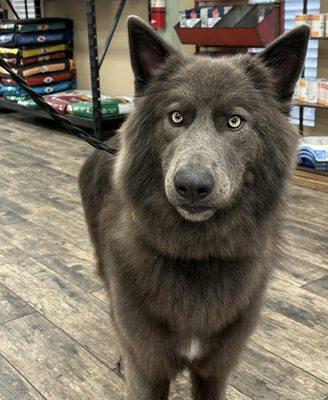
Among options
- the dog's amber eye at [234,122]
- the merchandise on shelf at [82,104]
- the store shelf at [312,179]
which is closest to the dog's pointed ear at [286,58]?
the dog's amber eye at [234,122]

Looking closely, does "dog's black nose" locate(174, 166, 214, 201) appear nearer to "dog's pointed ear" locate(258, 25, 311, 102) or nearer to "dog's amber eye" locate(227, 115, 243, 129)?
"dog's amber eye" locate(227, 115, 243, 129)

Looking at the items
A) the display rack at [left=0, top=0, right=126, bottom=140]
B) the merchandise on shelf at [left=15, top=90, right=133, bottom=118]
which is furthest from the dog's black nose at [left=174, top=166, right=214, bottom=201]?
the merchandise on shelf at [left=15, top=90, right=133, bottom=118]

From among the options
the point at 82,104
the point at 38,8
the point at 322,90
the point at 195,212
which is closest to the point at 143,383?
the point at 195,212

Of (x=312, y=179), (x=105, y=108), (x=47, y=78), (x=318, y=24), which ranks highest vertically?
(x=318, y=24)

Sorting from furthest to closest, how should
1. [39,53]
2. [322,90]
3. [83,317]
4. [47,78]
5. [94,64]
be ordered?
[47,78] < [39,53] < [94,64] < [322,90] < [83,317]

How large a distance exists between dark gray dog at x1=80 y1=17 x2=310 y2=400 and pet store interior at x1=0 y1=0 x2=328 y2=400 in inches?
6.3

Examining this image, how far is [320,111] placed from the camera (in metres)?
3.71

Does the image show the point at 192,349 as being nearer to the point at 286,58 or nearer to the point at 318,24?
the point at 286,58

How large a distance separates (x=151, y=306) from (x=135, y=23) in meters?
0.69

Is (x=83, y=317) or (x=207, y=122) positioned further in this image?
(x=83, y=317)

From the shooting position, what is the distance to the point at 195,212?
109 centimetres

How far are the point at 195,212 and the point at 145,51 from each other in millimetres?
454

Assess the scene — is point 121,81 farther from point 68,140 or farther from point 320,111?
point 320,111

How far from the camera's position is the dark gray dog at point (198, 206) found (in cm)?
114
